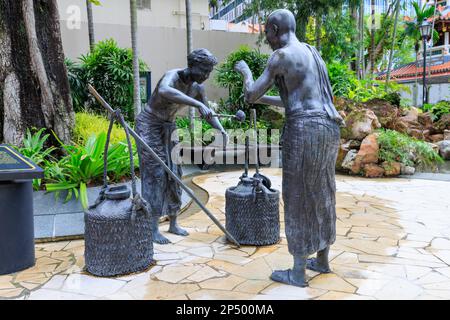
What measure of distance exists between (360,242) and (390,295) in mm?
1297

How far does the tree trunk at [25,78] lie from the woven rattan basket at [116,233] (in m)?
3.18

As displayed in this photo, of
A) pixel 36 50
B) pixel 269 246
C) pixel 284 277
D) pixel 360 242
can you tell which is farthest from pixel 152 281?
pixel 36 50

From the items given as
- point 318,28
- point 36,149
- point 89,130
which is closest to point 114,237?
point 36,149

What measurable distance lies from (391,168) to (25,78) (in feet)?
21.6

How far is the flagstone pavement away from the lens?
3016mm

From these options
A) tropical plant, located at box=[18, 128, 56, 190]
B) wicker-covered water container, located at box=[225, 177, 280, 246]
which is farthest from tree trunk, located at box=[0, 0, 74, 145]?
wicker-covered water container, located at box=[225, 177, 280, 246]

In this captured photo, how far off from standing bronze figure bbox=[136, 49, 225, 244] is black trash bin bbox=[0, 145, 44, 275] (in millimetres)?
1048

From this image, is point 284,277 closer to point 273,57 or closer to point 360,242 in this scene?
point 360,242

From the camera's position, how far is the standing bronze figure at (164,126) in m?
3.90

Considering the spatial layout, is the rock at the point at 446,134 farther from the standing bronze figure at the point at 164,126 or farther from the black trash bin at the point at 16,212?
the black trash bin at the point at 16,212

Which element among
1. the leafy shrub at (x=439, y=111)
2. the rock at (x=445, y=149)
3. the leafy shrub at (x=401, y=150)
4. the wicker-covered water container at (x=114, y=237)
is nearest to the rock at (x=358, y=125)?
the leafy shrub at (x=401, y=150)

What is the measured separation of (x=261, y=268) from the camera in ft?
11.5

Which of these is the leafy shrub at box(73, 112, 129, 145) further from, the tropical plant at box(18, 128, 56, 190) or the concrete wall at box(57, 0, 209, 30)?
the concrete wall at box(57, 0, 209, 30)

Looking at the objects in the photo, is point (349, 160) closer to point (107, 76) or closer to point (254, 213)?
point (254, 213)
